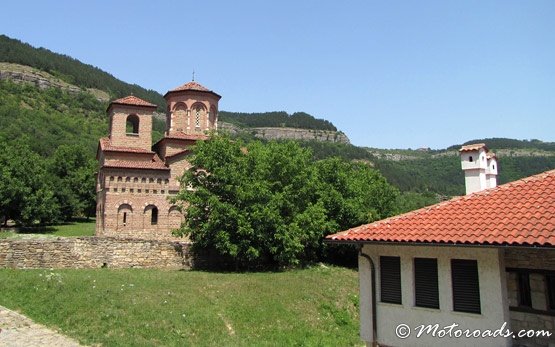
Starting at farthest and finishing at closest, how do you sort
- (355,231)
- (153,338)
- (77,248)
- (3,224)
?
(3,224) → (77,248) → (153,338) → (355,231)

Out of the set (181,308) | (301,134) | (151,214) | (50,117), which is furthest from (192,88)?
(301,134)

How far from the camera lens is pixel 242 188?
2252 cm

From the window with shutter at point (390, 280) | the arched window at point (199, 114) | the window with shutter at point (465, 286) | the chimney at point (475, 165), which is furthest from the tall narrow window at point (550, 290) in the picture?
the arched window at point (199, 114)

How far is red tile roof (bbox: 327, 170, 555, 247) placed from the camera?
7.44m

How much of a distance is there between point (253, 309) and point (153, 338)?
4210 millimetres

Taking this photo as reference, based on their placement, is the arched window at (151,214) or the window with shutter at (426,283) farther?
the arched window at (151,214)

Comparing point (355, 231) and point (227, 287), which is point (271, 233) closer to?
point (227, 287)

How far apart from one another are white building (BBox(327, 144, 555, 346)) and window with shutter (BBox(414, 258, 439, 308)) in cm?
2

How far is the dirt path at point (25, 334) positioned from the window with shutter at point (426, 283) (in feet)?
30.2

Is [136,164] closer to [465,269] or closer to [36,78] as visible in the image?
[465,269]

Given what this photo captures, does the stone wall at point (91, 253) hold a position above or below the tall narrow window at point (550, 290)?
below

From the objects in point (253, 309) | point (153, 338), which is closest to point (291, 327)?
point (253, 309)

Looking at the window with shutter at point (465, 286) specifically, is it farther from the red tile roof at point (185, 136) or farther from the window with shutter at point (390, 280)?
the red tile roof at point (185, 136)

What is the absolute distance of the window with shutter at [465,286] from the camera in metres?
8.06
